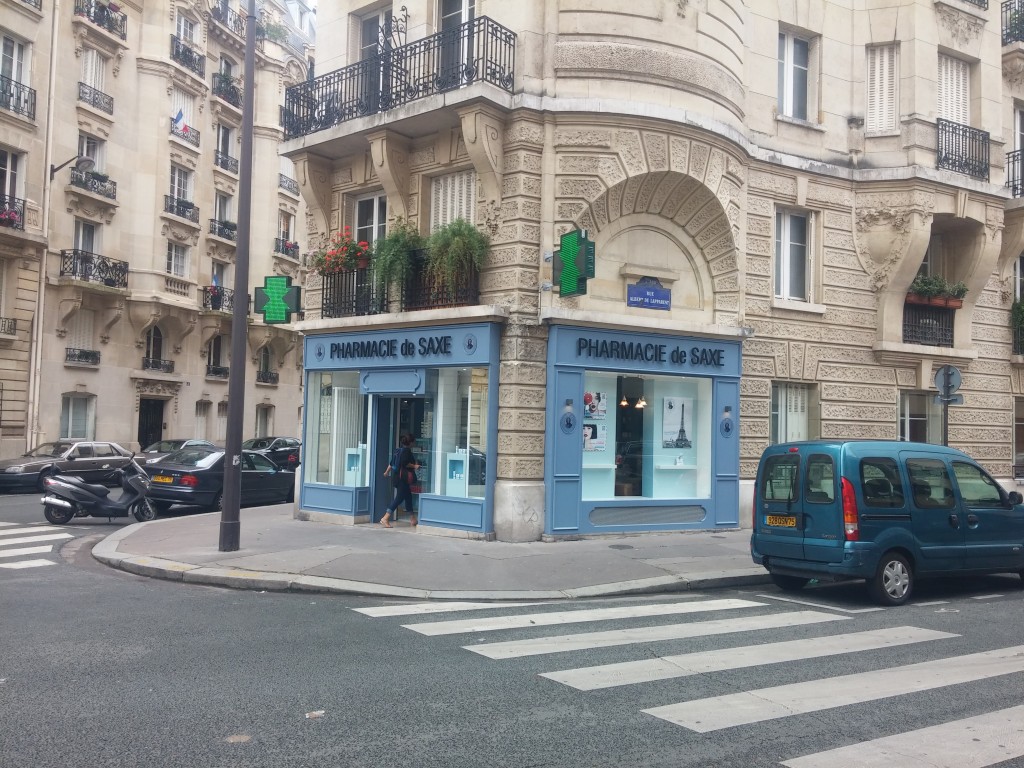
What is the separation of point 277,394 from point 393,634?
117 ft

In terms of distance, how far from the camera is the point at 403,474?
574 inches

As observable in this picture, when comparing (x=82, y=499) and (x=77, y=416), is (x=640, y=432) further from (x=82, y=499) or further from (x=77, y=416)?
(x=77, y=416)

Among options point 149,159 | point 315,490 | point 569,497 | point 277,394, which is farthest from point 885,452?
point 277,394

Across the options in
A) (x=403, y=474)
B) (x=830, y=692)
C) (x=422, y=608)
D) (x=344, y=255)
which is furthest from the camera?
(x=344, y=255)

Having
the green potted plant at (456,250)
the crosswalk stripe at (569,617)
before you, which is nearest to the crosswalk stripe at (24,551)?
the green potted plant at (456,250)

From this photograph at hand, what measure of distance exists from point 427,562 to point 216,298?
28.5 m

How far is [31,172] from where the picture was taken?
2895cm

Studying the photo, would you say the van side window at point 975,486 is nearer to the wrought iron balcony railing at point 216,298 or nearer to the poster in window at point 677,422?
the poster in window at point 677,422

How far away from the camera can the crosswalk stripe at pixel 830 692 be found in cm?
541

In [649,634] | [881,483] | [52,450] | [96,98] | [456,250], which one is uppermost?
[96,98]

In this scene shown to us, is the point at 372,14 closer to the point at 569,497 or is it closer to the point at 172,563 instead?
the point at 569,497

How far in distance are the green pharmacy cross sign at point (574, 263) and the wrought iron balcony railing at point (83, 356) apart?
2338cm

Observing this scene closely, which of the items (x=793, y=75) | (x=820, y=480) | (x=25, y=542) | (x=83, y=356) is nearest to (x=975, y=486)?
(x=820, y=480)

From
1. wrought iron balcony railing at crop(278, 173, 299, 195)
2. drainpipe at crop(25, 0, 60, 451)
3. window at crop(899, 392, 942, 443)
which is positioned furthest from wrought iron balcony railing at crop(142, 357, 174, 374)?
window at crop(899, 392, 942, 443)
